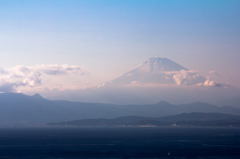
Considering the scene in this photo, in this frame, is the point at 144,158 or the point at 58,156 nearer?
the point at 144,158

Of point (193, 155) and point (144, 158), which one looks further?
point (193, 155)

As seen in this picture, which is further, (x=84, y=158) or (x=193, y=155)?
(x=193, y=155)

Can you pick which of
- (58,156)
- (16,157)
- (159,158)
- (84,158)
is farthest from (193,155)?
(16,157)

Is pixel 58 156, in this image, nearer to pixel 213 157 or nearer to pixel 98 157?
pixel 98 157

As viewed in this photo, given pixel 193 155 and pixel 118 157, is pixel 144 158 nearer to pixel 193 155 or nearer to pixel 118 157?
pixel 118 157

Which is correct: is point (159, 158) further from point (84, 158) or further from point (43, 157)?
point (43, 157)

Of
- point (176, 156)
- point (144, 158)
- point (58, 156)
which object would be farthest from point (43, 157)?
point (176, 156)

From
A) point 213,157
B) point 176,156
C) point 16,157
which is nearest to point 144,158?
point 176,156
